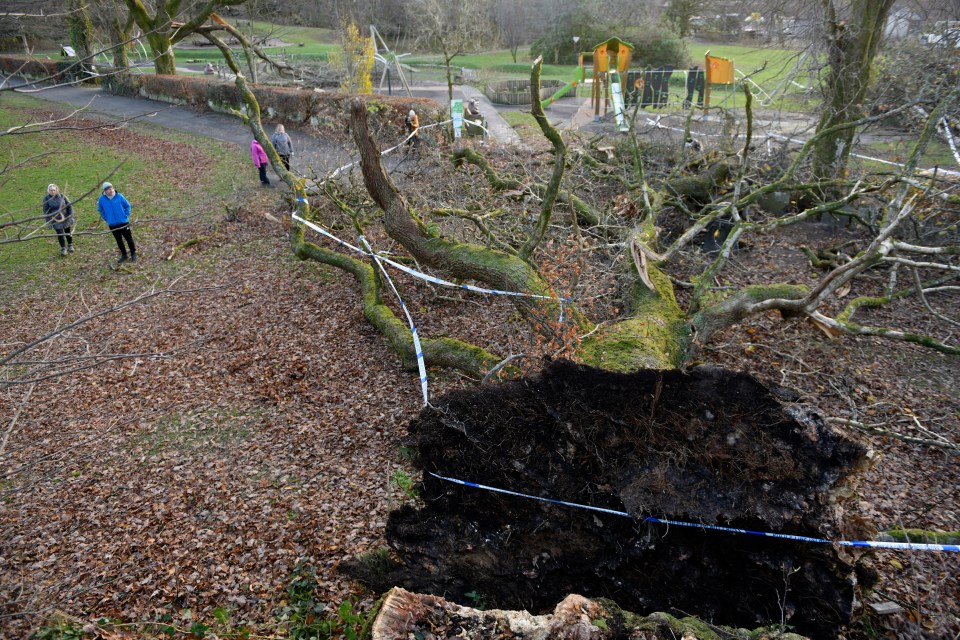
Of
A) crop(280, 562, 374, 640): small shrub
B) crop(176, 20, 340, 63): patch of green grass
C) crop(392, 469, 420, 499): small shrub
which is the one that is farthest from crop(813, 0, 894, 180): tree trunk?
crop(176, 20, 340, 63): patch of green grass

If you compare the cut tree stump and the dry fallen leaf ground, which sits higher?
the cut tree stump

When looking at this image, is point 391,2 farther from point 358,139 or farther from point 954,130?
point 358,139

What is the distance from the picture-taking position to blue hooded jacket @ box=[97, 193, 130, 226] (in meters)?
9.81

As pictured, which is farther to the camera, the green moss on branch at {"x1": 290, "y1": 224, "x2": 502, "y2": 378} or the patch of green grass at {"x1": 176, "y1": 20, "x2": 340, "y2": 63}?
the patch of green grass at {"x1": 176, "y1": 20, "x2": 340, "y2": 63}

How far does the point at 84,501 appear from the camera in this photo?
5.38m

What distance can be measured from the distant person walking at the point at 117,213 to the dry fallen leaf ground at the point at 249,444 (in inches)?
45.3

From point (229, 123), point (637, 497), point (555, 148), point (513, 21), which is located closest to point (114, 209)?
point (555, 148)

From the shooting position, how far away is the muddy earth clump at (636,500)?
3.47 m

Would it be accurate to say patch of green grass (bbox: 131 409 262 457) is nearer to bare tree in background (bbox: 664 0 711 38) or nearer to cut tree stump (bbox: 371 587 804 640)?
cut tree stump (bbox: 371 587 804 640)

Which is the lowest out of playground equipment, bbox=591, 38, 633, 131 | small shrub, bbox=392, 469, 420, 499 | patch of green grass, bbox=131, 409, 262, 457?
patch of green grass, bbox=131, 409, 262, 457

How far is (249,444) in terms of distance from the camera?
6016 millimetres

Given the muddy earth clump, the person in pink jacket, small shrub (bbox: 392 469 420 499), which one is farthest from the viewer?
the person in pink jacket

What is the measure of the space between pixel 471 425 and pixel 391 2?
3755 cm

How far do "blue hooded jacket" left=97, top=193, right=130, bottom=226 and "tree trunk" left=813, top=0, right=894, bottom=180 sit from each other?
38.8 feet
